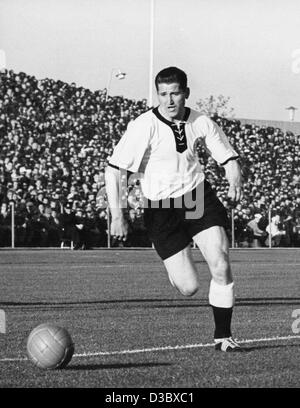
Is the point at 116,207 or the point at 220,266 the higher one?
the point at 116,207

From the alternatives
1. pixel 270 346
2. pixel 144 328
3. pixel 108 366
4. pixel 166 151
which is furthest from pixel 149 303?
pixel 108 366

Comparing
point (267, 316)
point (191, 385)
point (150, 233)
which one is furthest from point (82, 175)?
point (191, 385)

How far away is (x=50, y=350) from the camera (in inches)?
311

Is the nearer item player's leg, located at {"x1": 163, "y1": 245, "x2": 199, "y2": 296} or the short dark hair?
the short dark hair

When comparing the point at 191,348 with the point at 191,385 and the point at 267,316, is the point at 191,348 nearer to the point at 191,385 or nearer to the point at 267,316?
the point at 191,385

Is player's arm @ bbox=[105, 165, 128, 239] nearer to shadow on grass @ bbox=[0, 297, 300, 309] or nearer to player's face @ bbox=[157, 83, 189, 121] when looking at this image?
player's face @ bbox=[157, 83, 189, 121]

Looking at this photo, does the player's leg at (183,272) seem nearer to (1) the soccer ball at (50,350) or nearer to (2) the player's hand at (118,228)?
(2) the player's hand at (118,228)

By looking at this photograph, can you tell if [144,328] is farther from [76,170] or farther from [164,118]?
[76,170]

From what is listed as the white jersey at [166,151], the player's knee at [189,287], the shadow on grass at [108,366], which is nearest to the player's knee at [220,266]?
the player's knee at [189,287]

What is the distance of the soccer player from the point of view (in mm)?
8930

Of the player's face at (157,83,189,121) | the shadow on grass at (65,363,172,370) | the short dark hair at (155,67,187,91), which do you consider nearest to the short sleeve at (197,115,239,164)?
the player's face at (157,83,189,121)

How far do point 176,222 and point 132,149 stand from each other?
31.0 inches

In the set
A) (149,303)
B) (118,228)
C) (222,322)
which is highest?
(118,228)

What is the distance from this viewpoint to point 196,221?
9.16 meters
